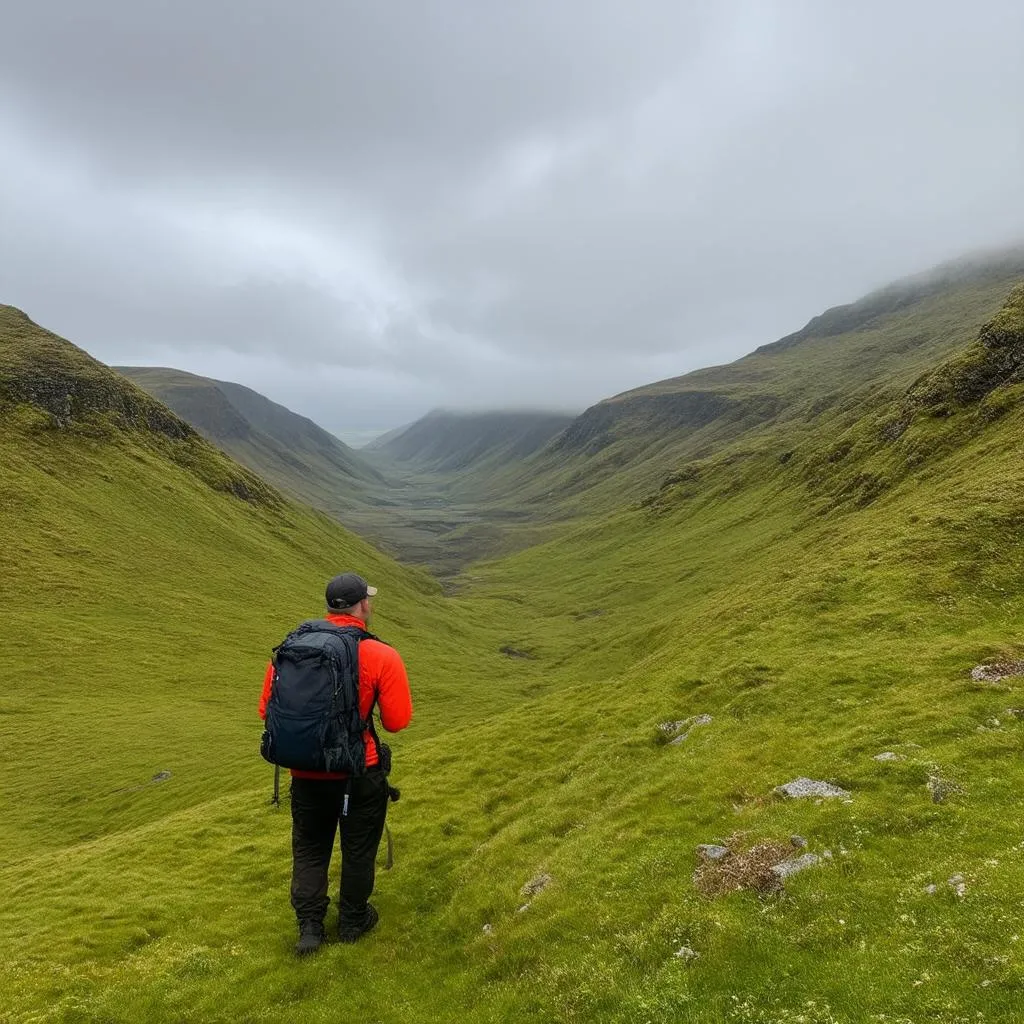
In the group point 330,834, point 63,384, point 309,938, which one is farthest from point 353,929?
point 63,384

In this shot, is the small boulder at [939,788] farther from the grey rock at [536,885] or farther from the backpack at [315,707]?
the backpack at [315,707]

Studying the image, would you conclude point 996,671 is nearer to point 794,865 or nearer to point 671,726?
point 671,726

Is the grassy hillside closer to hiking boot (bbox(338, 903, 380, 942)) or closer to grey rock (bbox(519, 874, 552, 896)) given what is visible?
grey rock (bbox(519, 874, 552, 896))

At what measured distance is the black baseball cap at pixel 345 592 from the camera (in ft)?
45.2

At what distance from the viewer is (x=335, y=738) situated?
40.8 feet

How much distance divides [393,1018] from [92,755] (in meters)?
53.1

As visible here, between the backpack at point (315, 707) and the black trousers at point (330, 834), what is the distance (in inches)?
38.4

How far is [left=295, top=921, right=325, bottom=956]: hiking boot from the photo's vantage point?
14.6 m

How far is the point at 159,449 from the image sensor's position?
160875mm

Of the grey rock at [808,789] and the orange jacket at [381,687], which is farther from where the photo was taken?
the grey rock at [808,789]

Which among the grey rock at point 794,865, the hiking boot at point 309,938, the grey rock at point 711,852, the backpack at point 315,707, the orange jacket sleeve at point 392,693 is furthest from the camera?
the grey rock at point 711,852

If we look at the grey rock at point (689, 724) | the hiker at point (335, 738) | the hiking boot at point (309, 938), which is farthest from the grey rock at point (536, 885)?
the grey rock at point (689, 724)

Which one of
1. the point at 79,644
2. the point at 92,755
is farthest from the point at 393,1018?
the point at 79,644

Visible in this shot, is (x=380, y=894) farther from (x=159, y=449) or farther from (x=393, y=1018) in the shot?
(x=159, y=449)
